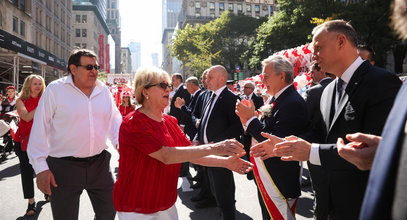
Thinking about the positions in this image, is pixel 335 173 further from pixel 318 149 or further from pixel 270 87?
pixel 270 87

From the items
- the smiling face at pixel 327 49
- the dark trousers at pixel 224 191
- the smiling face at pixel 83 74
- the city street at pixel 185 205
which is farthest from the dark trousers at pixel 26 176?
the smiling face at pixel 327 49

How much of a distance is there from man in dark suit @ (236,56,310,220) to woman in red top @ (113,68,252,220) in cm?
79

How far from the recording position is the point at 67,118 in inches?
117

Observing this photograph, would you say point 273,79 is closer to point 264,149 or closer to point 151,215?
point 264,149

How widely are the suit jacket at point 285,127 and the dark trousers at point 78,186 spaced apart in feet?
5.34

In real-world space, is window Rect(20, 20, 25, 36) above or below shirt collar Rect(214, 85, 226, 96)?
above

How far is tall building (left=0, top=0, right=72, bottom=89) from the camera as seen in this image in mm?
22672

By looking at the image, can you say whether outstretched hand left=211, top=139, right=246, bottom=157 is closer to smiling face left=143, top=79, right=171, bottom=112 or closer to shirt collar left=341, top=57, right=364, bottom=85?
smiling face left=143, top=79, right=171, bottom=112

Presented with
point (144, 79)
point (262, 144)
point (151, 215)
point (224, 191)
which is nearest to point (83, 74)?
point (144, 79)

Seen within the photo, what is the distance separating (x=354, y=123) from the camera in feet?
6.77

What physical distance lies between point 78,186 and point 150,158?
1.17 meters

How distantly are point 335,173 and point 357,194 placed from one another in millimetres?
194

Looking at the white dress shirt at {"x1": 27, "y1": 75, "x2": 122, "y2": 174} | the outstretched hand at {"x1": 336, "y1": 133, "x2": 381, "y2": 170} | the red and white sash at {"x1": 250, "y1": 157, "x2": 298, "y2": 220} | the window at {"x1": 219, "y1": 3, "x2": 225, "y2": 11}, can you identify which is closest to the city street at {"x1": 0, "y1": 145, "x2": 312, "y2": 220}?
the red and white sash at {"x1": 250, "y1": 157, "x2": 298, "y2": 220}

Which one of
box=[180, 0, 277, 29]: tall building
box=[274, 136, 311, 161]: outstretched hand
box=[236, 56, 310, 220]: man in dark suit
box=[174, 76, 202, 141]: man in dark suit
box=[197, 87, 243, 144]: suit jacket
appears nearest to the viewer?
box=[274, 136, 311, 161]: outstretched hand
